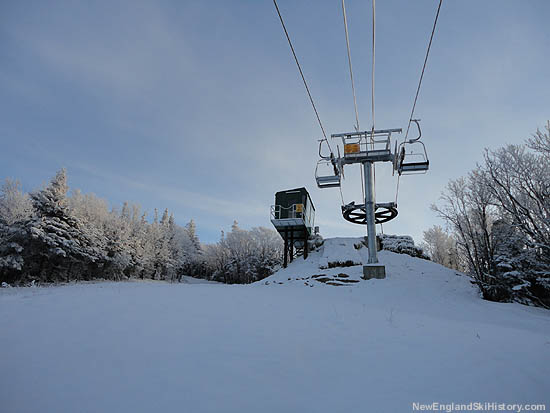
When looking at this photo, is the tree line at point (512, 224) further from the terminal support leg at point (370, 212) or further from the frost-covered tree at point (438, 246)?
the frost-covered tree at point (438, 246)

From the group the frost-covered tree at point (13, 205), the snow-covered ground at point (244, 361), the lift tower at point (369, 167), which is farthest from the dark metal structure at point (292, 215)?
the frost-covered tree at point (13, 205)

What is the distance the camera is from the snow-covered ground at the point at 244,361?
2.69 metres

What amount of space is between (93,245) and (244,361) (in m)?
31.6

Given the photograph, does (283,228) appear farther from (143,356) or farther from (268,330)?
(143,356)

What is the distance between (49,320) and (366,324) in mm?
6291

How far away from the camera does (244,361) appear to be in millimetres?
3488

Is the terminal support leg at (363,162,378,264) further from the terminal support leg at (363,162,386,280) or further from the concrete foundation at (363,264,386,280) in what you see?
the concrete foundation at (363,264,386,280)

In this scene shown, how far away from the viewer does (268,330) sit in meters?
4.79

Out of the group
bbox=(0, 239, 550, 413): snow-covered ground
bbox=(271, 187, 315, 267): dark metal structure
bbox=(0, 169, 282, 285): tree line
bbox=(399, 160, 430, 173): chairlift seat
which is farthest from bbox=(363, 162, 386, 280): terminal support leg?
bbox=(0, 169, 282, 285): tree line

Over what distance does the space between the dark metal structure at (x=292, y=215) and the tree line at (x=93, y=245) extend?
660 inches

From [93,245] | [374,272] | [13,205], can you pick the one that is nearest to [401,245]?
[374,272]

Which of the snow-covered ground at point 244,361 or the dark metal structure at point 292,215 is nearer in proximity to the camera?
the snow-covered ground at point 244,361

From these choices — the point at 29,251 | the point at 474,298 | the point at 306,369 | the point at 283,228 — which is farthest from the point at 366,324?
the point at 29,251

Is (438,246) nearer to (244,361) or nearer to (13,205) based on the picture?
(244,361)
